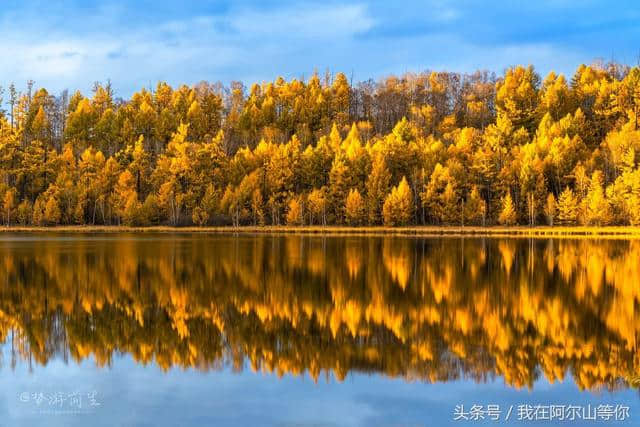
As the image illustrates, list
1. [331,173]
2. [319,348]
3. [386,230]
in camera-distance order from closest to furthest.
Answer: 1. [319,348]
2. [386,230]
3. [331,173]

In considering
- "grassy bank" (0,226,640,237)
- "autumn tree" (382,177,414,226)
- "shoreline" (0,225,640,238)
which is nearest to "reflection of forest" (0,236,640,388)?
"shoreline" (0,225,640,238)

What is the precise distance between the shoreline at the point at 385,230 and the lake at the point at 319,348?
149 feet

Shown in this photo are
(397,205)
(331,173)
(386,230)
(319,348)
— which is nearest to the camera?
(319,348)

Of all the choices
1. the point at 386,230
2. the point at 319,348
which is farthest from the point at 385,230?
the point at 319,348

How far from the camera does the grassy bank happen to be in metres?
75.4

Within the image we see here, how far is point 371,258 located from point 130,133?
90350mm

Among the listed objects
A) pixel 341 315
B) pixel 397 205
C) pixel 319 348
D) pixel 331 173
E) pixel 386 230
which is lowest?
pixel 319 348

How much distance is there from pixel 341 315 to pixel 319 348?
4.42 metres

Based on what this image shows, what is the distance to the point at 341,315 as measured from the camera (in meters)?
21.3

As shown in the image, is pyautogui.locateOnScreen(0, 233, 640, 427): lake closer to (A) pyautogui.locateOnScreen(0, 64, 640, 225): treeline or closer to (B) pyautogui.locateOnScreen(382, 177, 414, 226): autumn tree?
(B) pyautogui.locateOnScreen(382, 177, 414, 226): autumn tree

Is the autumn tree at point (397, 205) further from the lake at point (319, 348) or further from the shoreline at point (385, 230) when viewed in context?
the lake at point (319, 348)

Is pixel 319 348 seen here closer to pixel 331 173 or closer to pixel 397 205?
pixel 397 205

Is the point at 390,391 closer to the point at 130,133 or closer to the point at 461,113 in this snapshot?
the point at 130,133

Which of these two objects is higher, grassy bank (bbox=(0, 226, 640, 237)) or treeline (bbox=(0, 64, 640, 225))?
treeline (bbox=(0, 64, 640, 225))
